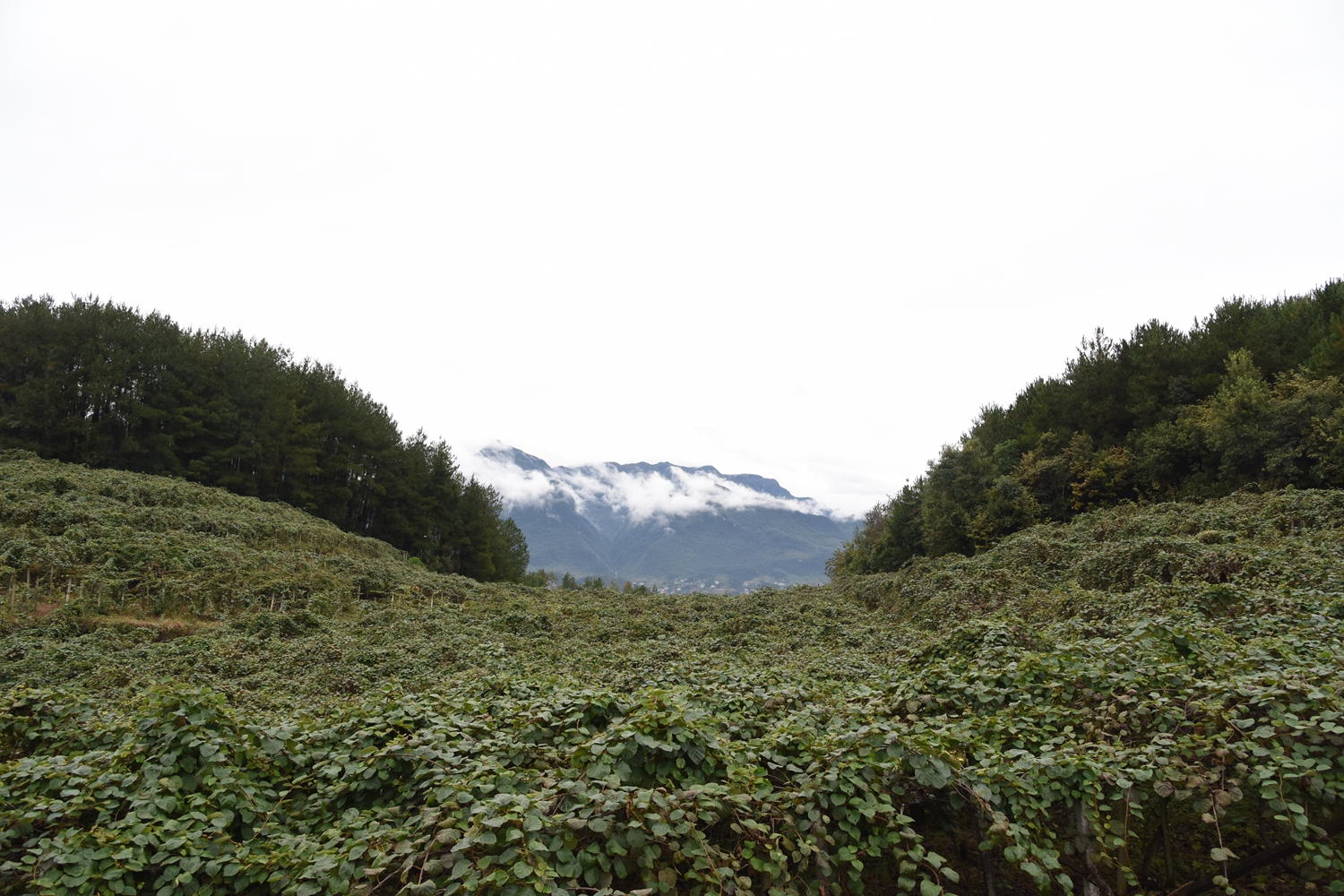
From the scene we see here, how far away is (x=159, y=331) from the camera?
121 ft

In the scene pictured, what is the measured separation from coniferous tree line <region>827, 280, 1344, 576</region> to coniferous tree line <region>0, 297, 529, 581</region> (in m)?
32.6

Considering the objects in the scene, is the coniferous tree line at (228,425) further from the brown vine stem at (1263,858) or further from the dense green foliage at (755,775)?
the brown vine stem at (1263,858)

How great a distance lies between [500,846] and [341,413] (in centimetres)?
4405

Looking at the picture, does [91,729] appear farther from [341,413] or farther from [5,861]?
[341,413]

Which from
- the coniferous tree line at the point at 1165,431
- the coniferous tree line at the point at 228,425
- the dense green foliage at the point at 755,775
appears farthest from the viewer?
the coniferous tree line at the point at 228,425

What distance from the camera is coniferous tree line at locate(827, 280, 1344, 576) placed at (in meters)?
22.2

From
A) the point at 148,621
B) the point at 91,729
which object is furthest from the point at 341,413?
the point at 91,729

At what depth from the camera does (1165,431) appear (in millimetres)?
27312

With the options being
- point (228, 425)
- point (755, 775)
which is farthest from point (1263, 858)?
point (228, 425)

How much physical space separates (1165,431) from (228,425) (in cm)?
4876

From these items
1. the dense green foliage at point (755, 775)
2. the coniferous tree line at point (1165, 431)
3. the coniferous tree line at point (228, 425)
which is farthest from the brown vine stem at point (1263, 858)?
the coniferous tree line at point (228, 425)

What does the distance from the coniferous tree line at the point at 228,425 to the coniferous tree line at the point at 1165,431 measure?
1283 inches

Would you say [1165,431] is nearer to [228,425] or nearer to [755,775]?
[755,775]

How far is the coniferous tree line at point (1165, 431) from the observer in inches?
875
